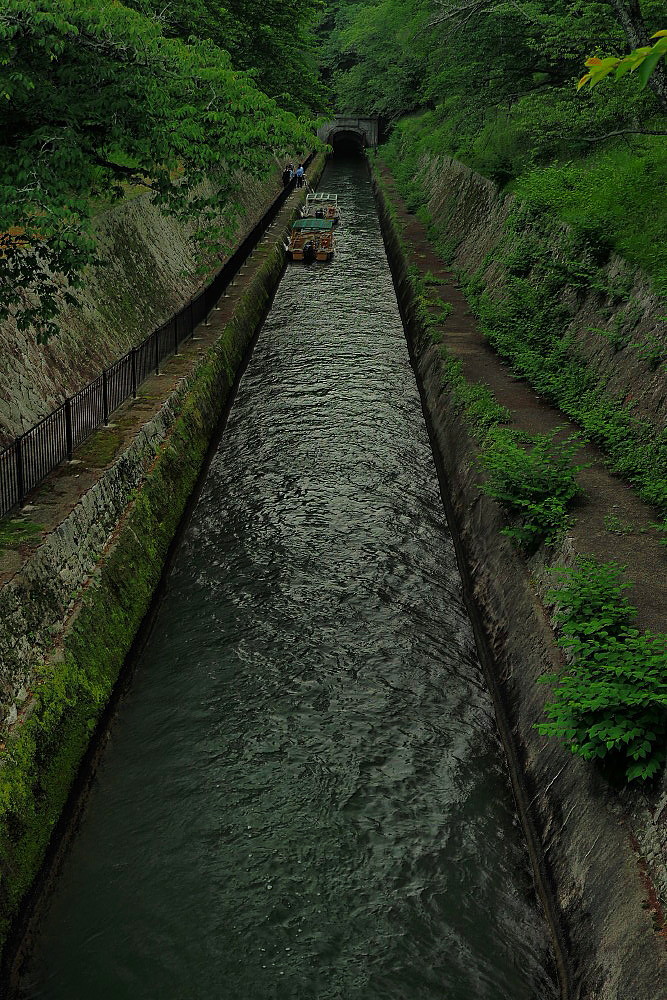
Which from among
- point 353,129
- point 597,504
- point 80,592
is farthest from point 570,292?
point 353,129

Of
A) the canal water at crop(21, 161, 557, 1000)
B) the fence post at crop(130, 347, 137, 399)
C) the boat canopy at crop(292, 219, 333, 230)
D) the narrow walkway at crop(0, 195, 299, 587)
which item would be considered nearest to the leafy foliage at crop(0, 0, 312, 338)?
the narrow walkway at crop(0, 195, 299, 587)

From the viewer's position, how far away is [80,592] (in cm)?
1062

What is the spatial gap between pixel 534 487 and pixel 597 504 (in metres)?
0.97

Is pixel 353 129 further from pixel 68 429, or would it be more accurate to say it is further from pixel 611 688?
pixel 611 688

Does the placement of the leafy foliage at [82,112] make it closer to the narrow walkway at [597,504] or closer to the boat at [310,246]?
the narrow walkway at [597,504]

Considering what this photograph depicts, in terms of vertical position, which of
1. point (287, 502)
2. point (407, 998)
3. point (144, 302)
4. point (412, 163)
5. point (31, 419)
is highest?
point (412, 163)

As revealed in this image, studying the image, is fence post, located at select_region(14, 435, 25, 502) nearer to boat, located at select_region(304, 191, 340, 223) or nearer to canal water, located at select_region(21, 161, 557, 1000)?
canal water, located at select_region(21, 161, 557, 1000)

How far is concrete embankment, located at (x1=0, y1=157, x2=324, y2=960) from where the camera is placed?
811cm

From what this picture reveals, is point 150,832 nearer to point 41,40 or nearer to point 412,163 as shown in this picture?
point 41,40

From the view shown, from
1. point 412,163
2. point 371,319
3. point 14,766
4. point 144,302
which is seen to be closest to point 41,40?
point 14,766

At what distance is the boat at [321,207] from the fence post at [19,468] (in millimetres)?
31942

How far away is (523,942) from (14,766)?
16.9 ft

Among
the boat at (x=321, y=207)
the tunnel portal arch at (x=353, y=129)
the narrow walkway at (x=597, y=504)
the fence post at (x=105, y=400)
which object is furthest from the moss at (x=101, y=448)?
the tunnel portal arch at (x=353, y=129)

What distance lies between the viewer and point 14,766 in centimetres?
793
